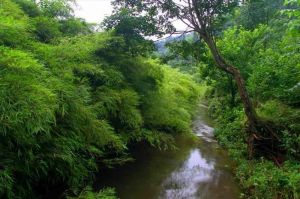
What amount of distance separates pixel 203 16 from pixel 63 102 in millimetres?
5498

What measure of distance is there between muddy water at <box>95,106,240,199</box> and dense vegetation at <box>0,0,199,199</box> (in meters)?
0.84

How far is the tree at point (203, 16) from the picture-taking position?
27.0ft

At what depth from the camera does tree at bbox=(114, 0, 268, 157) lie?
823cm

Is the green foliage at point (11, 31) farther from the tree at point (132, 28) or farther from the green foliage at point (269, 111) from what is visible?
the green foliage at point (269, 111)

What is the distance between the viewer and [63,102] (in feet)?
14.1

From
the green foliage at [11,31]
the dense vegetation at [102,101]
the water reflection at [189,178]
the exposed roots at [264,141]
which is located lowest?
the water reflection at [189,178]

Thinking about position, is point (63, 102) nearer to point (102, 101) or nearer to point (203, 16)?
point (102, 101)

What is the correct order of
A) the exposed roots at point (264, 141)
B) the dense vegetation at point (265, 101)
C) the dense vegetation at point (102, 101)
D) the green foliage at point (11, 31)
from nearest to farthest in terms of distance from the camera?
the dense vegetation at point (102, 101)
the green foliage at point (11, 31)
the dense vegetation at point (265, 101)
the exposed roots at point (264, 141)

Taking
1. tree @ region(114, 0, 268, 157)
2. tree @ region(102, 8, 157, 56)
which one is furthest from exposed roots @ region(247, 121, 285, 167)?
tree @ region(102, 8, 157, 56)

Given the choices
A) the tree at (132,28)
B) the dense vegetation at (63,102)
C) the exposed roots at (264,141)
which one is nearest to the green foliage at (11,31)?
the dense vegetation at (63,102)

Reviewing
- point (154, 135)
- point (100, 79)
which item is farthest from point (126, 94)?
point (154, 135)

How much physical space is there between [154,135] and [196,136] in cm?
469

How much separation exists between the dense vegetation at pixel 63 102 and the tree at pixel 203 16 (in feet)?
3.39

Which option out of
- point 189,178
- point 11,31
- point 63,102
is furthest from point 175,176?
point 11,31
